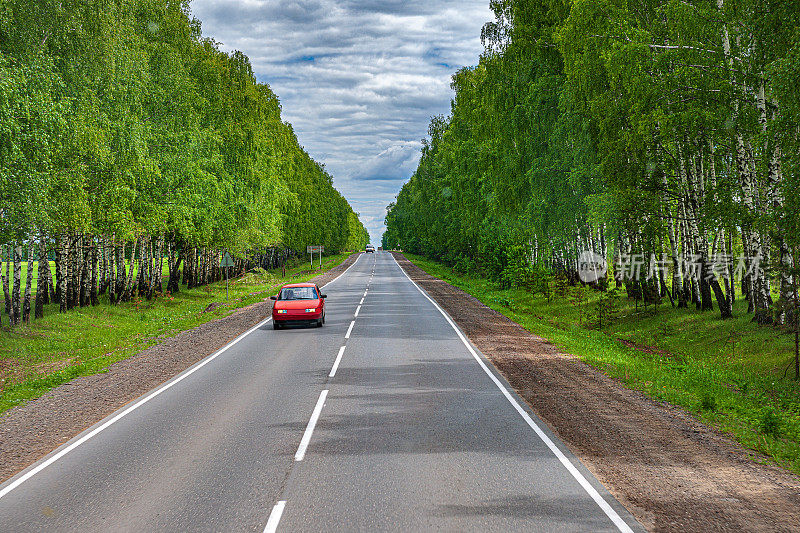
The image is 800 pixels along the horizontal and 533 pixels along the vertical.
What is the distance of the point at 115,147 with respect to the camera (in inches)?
894

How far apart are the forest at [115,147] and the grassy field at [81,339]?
5.11 ft

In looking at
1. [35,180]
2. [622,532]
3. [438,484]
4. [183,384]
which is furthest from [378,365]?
[35,180]

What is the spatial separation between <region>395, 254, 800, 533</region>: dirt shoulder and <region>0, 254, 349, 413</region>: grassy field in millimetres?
9837

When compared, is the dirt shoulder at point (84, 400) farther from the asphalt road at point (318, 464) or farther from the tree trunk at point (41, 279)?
the tree trunk at point (41, 279)

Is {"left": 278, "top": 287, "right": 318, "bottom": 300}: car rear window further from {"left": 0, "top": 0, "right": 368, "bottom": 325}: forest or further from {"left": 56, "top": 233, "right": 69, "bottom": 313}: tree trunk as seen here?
{"left": 56, "top": 233, "right": 69, "bottom": 313}: tree trunk

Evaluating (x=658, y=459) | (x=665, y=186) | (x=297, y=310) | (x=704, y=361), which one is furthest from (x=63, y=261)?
(x=658, y=459)

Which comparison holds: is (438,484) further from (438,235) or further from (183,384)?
(438,235)

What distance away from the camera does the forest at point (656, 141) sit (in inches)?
533

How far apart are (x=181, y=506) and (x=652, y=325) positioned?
20.0 meters

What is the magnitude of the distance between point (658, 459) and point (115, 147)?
72.1 ft

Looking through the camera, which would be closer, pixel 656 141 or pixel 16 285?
pixel 656 141

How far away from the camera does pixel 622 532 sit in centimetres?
527

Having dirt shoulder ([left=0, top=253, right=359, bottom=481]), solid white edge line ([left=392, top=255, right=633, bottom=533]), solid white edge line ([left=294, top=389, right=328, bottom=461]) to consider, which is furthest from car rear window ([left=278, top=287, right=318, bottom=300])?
solid white edge line ([left=294, top=389, right=328, bottom=461])

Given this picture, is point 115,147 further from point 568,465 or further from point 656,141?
point 568,465
